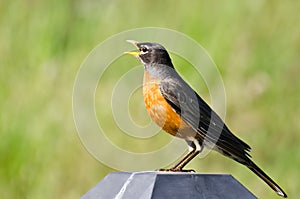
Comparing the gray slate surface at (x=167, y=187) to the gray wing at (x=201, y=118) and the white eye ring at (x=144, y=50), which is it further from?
the white eye ring at (x=144, y=50)

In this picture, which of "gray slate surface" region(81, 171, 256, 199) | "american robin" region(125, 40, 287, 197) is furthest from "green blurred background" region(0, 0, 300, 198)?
"gray slate surface" region(81, 171, 256, 199)

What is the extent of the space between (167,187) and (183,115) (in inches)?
43.2

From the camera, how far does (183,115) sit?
3.43 meters

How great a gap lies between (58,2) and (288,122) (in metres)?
1.66

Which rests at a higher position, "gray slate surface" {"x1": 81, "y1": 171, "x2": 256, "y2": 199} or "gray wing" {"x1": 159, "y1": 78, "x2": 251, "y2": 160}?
"gray slate surface" {"x1": 81, "y1": 171, "x2": 256, "y2": 199}

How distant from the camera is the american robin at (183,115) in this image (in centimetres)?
337

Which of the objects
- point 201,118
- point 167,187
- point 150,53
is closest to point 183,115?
point 201,118

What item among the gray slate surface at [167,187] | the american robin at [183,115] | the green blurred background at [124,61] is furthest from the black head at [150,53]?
the green blurred background at [124,61]

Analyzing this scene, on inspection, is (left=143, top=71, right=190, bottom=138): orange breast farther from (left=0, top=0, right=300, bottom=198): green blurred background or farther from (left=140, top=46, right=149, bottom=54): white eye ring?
(left=0, top=0, right=300, bottom=198): green blurred background

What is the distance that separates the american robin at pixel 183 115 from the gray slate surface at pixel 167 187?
80 centimetres

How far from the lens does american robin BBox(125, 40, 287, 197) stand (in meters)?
3.37

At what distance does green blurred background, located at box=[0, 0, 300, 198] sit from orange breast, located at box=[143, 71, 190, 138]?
191cm

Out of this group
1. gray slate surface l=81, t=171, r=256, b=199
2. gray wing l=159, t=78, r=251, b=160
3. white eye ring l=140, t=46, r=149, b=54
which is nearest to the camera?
gray slate surface l=81, t=171, r=256, b=199

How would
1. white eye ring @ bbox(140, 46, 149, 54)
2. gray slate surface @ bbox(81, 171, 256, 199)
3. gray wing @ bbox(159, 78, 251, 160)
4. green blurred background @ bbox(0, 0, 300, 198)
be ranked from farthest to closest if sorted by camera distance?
green blurred background @ bbox(0, 0, 300, 198) → white eye ring @ bbox(140, 46, 149, 54) → gray wing @ bbox(159, 78, 251, 160) → gray slate surface @ bbox(81, 171, 256, 199)
